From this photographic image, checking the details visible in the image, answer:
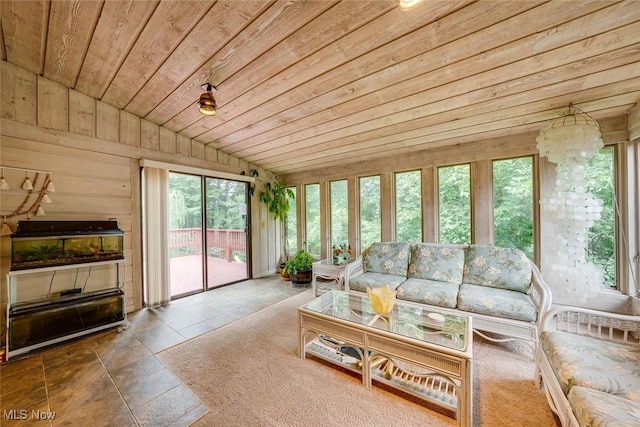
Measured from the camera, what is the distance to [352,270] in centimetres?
318

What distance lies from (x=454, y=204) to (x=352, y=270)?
1786mm

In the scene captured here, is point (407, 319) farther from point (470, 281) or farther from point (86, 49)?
point (86, 49)

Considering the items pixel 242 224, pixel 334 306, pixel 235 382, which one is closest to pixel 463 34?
pixel 334 306

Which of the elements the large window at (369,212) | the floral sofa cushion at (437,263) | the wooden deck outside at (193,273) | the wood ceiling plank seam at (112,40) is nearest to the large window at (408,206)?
the large window at (369,212)

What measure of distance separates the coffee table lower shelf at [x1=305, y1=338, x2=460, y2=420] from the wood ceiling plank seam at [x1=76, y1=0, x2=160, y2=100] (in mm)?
2876

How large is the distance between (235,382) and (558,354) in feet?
7.04

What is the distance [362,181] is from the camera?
425cm

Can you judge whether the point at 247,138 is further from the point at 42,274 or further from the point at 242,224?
the point at 42,274

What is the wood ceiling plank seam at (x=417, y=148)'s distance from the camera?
2381mm

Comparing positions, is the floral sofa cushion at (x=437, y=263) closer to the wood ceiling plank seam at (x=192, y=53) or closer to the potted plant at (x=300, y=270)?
the potted plant at (x=300, y=270)

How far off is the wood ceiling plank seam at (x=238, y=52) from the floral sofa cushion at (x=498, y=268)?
9.54 feet

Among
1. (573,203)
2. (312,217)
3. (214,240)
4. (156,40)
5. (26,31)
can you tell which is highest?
(26,31)

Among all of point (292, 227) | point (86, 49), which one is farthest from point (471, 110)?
point (292, 227)

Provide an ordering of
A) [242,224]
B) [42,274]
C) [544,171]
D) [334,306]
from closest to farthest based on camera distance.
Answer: [334,306], [42,274], [544,171], [242,224]
